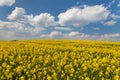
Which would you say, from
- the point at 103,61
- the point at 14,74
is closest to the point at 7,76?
the point at 14,74

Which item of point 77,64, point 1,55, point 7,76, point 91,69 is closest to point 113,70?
point 91,69

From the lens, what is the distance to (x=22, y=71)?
13344 millimetres

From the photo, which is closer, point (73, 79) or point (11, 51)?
point (73, 79)

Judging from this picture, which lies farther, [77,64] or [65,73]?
[77,64]

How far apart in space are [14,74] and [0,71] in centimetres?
91

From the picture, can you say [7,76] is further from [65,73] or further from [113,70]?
[113,70]

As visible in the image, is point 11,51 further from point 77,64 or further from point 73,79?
point 73,79

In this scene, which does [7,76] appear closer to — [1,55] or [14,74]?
[14,74]

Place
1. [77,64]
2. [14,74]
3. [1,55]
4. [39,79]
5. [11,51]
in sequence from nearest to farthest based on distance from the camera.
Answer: [39,79] < [14,74] < [77,64] < [1,55] < [11,51]

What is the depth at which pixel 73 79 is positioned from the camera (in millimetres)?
11883

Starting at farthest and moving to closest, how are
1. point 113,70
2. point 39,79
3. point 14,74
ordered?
point 113,70 → point 14,74 → point 39,79

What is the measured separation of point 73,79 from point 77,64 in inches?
127

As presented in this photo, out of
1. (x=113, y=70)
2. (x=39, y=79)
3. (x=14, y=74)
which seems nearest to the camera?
(x=39, y=79)

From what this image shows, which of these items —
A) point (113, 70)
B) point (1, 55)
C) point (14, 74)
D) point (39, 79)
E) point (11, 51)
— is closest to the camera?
point (39, 79)
